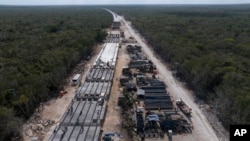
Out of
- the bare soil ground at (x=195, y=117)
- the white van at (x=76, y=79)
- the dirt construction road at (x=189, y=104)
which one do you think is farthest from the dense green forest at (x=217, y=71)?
the white van at (x=76, y=79)

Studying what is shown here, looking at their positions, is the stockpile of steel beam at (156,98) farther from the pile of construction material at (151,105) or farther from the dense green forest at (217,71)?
the dense green forest at (217,71)

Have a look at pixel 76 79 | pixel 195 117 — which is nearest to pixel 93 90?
pixel 76 79

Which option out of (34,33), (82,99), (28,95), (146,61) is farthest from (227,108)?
(34,33)

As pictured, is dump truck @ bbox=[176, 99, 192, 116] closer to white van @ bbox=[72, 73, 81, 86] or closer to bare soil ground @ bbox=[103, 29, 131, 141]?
bare soil ground @ bbox=[103, 29, 131, 141]

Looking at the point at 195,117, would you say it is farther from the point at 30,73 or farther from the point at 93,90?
the point at 30,73

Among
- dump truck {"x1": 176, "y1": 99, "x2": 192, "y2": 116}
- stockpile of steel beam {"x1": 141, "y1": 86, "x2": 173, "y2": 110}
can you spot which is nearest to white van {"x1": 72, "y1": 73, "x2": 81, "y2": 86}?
stockpile of steel beam {"x1": 141, "y1": 86, "x2": 173, "y2": 110}

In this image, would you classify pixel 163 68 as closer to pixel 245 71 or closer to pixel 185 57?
pixel 185 57
